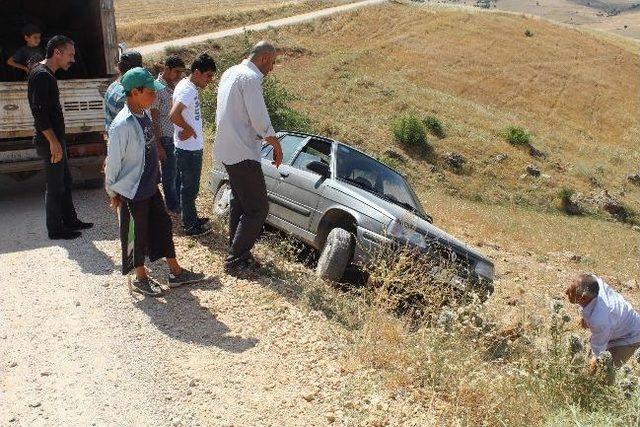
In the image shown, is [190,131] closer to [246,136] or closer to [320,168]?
[246,136]

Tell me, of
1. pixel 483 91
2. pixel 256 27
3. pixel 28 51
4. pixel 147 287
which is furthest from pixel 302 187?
pixel 256 27

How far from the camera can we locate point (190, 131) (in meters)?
5.76

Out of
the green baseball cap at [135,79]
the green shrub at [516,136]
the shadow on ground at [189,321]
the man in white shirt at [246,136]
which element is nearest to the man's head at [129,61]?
the man in white shirt at [246,136]

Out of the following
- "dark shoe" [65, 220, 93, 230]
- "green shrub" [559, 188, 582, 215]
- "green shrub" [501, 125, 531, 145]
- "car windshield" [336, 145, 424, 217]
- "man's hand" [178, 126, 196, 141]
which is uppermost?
"man's hand" [178, 126, 196, 141]

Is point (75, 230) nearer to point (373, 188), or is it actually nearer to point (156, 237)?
point (156, 237)

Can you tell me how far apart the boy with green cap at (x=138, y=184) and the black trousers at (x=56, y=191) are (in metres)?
1.52

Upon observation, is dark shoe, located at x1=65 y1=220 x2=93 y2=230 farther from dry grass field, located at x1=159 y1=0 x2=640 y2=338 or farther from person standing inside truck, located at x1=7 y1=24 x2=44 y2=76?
dry grass field, located at x1=159 y1=0 x2=640 y2=338

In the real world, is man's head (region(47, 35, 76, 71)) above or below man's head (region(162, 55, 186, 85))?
above

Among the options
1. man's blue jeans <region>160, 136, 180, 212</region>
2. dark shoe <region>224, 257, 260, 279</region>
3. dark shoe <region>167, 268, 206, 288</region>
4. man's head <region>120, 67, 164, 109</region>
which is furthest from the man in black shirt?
dark shoe <region>224, 257, 260, 279</region>

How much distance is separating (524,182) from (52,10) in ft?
67.0

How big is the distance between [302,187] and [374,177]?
2.70ft

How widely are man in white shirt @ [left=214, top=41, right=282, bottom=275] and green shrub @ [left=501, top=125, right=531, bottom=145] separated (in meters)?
25.8

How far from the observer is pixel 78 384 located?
3709mm

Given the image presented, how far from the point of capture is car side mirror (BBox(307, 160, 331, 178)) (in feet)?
21.0
